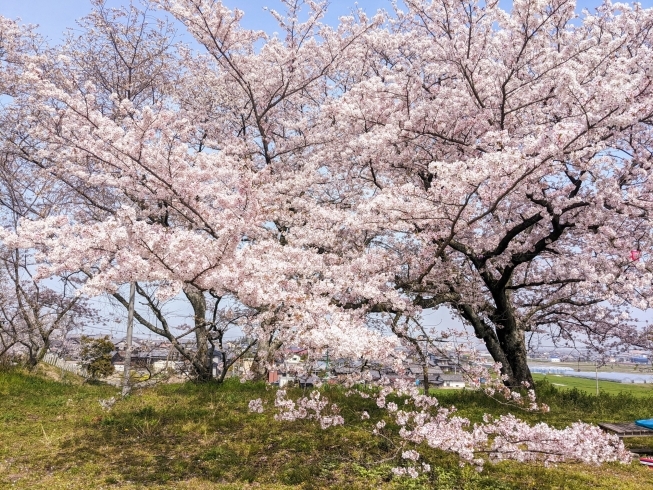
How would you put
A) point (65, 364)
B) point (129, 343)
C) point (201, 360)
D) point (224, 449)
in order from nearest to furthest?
point (224, 449) → point (129, 343) → point (201, 360) → point (65, 364)

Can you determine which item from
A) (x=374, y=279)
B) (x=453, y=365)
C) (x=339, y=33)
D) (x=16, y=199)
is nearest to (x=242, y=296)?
(x=374, y=279)

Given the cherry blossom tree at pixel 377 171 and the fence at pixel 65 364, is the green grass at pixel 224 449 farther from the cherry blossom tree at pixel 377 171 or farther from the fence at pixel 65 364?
the fence at pixel 65 364

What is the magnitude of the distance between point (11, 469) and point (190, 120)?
30.4 feet

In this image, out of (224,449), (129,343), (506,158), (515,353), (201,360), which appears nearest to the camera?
(506,158)

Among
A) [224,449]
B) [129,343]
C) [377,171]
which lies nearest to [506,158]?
[377,171]

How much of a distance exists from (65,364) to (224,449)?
1514 cm

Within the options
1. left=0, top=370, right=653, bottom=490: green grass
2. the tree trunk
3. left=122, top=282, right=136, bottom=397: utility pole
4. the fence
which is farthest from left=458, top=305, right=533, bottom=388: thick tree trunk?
the fence

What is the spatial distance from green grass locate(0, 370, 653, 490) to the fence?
8.79m

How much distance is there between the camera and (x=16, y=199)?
38.3 ft

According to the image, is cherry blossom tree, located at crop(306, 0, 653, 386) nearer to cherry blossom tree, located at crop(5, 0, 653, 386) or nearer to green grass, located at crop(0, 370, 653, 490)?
cherry blossom tree, located at crop(5, 0, 653, 386)

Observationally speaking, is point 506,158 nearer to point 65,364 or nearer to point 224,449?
point 224,449

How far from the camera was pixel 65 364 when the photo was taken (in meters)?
18.4

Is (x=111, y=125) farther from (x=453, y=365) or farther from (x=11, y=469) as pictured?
(x=453, y=365)

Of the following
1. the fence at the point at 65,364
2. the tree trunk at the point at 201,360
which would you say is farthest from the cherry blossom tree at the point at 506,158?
the fence at the point at 65,364
